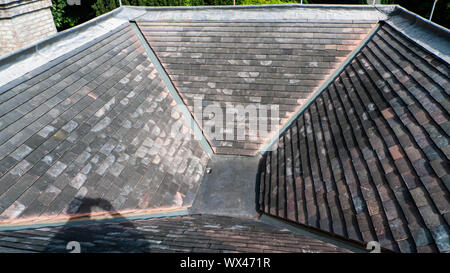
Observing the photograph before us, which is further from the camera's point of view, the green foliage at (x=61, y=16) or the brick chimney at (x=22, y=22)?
the green foliage at (x=61, y=16)

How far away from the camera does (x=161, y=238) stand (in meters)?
4.14

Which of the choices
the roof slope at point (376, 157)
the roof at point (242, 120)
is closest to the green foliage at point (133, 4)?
the roof at point (242, 120)

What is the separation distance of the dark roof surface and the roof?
0.71 feet

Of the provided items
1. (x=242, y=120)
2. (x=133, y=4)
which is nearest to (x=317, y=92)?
(x=242, y=120)

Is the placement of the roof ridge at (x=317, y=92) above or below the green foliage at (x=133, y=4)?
below

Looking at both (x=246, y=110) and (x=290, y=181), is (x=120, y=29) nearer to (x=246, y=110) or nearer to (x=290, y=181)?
(x=246, y=110)

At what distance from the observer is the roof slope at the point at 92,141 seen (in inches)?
190

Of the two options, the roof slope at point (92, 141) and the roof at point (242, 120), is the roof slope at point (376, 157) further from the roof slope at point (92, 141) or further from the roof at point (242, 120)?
the roof slope at point (92, 141)

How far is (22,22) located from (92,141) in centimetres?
1159

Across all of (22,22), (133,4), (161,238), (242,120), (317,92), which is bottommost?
(161,238)

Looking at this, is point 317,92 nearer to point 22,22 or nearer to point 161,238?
point 161,238

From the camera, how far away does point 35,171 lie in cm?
487

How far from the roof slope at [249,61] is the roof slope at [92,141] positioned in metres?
1.02

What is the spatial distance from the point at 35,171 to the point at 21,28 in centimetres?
1221
